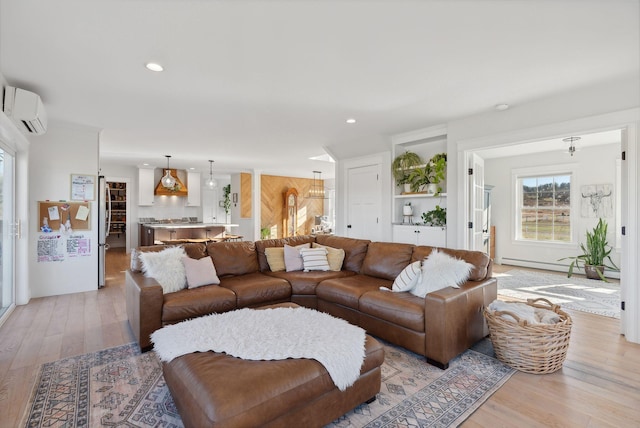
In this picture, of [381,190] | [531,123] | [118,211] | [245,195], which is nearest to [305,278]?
[381,190]

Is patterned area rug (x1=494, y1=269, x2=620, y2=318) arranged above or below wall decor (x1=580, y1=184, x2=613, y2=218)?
below

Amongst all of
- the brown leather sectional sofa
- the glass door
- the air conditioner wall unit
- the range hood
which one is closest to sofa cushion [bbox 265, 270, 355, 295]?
the brown leather sectional sofa

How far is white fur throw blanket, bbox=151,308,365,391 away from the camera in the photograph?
175 centimetres

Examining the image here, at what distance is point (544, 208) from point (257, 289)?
20.5 ft

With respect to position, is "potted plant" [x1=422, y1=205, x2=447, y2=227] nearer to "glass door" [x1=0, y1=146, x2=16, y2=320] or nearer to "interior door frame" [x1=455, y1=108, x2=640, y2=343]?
"interior door frame" [x1=455, y1=108, x2=640, y2=343]

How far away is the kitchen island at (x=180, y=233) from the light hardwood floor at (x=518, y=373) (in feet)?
11.3

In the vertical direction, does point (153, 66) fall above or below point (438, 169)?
above

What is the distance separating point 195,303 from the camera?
9.18ft

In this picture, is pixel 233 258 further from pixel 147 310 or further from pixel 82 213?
pixel 82 213

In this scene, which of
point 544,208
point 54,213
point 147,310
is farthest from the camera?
point 544,208

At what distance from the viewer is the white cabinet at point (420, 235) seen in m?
4.44

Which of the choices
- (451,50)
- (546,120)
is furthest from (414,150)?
(451,50)

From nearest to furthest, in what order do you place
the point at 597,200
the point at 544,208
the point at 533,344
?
the point at 533,344 → the point at 597,200 → the point at 544,208

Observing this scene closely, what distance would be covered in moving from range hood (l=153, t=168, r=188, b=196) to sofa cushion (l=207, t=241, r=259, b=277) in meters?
5.99
